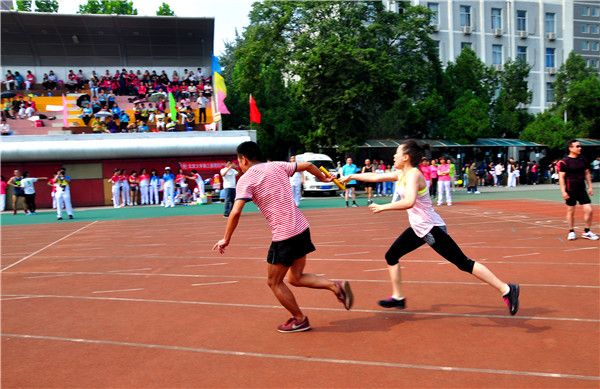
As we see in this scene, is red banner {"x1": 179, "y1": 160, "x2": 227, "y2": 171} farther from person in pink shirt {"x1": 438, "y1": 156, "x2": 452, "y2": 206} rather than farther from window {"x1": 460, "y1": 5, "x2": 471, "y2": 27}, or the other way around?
window {"x1": 460, "y1": 5, "x2": 471, "y2": 27}

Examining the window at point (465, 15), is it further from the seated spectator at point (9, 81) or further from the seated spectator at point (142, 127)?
the seated spectator at point (9, 81)

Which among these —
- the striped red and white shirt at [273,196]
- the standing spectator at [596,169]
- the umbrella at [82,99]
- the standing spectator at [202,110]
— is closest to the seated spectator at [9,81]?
the umbrella at [82,99]

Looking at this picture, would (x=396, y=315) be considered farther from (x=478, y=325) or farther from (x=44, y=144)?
(x=44, y=144)

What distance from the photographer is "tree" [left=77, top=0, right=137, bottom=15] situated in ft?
210

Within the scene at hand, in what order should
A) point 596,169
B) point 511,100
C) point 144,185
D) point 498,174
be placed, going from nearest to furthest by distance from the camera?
1. point 144,185
2. point 498,174
3. point 596,169
4. point 511,100

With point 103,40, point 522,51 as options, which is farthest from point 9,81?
point 522,51

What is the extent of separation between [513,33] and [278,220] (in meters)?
58.1

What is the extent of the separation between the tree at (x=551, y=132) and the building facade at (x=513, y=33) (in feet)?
42.9

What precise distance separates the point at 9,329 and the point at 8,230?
44.5ft

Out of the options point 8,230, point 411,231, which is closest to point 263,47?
point 8,230

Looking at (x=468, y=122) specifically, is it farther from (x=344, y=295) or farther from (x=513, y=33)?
(x=344, y=295)

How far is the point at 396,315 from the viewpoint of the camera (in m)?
6.10

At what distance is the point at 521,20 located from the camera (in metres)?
57.1

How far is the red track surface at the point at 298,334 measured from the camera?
4.43 m
